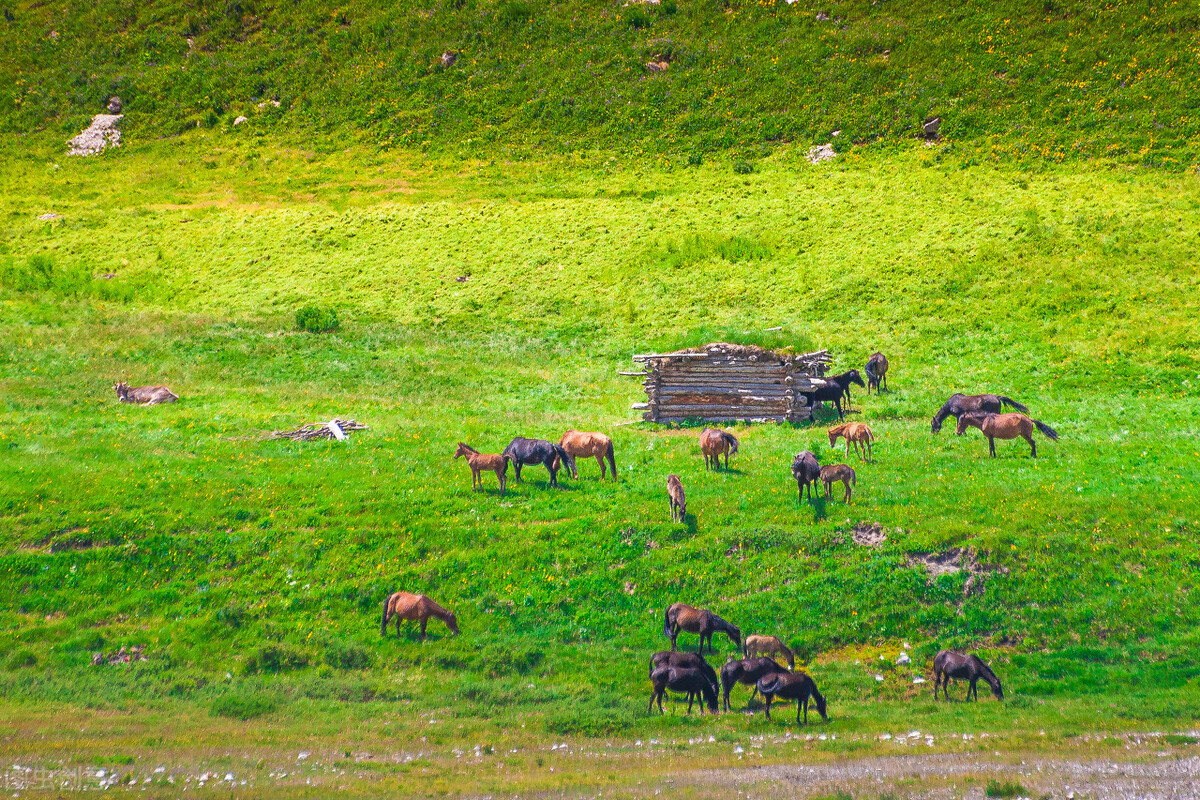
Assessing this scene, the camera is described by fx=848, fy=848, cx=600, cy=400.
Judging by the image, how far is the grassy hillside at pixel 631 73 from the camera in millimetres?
67500

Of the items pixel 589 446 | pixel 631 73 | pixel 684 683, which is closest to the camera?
pixel 684 683

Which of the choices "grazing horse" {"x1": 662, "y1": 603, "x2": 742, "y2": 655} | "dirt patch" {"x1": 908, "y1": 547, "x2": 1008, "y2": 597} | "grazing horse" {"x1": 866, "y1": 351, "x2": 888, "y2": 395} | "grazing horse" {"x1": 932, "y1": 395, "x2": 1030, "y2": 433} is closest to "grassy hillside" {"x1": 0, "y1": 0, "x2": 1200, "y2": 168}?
"grazing horse" {"x1": 866, "y1": 351, "x2": 888, "y2": 395}

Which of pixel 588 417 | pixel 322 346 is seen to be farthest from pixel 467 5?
pixel 588 417

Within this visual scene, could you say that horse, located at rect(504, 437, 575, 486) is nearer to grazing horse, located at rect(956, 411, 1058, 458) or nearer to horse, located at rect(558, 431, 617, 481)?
horse, located at rect(558, 431, 617, 481)

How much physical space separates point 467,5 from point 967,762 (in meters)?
102

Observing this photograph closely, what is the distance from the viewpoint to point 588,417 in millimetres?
33094

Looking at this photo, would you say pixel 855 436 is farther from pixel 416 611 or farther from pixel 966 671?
pixel 416 611

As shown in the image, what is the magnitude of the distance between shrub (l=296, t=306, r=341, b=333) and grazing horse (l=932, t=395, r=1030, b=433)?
3388 cm

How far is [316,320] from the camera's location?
48812mm

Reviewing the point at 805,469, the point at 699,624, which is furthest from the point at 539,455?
the point at 699,624

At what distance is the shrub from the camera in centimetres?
4850

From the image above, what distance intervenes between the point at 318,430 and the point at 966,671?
22360 mm

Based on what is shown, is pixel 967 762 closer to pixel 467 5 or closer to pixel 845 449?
pixel 845 449

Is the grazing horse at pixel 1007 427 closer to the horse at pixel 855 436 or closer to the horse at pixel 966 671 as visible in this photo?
the horse at pixel 855 436
